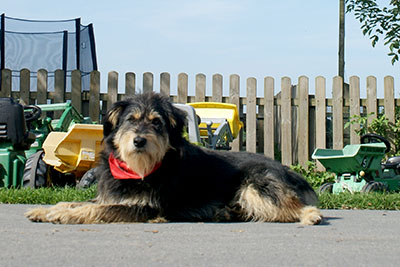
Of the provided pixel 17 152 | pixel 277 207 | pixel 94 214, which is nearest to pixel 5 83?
pixel 17 152

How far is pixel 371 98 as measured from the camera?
11.7m

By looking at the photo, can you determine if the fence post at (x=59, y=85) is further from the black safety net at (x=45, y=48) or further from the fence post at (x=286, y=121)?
the fence post at (x=286, y=121)

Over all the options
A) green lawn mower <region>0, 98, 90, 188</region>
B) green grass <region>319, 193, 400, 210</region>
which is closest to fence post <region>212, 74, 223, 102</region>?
green lawn mower <region>0, 98, 90, 188</region>

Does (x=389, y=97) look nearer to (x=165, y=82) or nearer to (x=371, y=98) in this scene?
(x=371, y=98)

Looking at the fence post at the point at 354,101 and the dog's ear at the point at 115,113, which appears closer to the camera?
the dog's ear at the point at 115,113

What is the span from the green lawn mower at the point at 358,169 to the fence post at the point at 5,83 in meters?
6.12

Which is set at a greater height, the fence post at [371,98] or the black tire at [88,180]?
the fence post at [371,98]

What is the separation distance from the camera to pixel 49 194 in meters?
6.48

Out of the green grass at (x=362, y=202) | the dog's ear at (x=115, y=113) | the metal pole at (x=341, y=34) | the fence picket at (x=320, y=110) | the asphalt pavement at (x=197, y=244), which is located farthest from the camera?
the metal pole at (x=341, y=34)

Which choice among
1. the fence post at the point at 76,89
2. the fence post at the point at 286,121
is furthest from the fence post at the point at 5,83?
the fence post at the point at 286,121

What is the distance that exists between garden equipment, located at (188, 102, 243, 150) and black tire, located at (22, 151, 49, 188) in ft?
8.15

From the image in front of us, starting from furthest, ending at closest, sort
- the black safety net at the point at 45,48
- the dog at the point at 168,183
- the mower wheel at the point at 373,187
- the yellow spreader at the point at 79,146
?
the black safety net at the point at 45,48 < the mower wheel at the point at 373,187 < the yellow spreader at the point at 79,146 < the dog at the point at 168,183

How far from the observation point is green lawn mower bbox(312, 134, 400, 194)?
8.21m

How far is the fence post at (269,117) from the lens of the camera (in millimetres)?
11414
